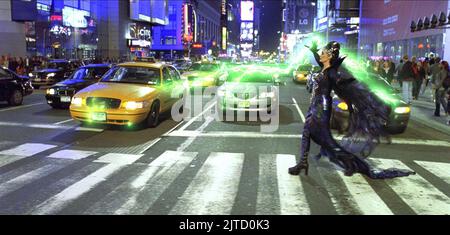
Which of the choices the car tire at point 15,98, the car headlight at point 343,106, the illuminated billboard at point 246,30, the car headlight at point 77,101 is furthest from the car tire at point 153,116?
the illuminated billboard at point 246,30

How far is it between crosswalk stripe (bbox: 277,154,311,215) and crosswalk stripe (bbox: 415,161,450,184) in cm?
232

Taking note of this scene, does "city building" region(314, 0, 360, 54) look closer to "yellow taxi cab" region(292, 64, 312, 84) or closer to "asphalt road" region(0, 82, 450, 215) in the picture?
"yellow taxi cab" region(292, 64, 312, 84)

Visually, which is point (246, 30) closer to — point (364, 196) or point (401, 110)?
point (401, 110)

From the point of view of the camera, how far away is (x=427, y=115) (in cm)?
1530

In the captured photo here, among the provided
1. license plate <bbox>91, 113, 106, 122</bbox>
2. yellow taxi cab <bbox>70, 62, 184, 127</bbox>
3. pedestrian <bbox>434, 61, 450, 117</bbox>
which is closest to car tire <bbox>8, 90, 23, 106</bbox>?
yellow taxi cab <bbox>70, 62, 184, 127</bbox>

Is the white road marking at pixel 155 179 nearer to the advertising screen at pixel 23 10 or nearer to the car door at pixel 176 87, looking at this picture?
the car door at pixel 176 87

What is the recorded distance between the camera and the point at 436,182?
7.04 m

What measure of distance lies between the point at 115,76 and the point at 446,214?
30.4 ft

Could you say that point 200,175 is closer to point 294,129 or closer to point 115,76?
point 294,129

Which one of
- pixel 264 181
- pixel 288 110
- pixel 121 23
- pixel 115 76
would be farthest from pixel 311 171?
pixel 121 23

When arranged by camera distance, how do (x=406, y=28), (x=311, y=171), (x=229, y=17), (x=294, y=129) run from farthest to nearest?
(x=229, y=17) → (x=406, y=28) → (x=294, y=129) → (x=311, y=171)

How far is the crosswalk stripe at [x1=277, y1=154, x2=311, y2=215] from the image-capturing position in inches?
215

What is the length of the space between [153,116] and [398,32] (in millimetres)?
28072

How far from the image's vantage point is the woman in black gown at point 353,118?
706 cm
